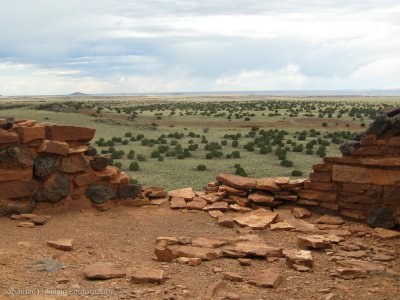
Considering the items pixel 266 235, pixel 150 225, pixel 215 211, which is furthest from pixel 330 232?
pixel 150 225

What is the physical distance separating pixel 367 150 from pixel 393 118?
1.00 meters

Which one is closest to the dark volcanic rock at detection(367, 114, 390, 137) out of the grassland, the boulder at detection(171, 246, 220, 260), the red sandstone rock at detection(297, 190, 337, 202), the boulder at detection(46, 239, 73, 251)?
the red sandstone rock at detection(297, 190, 337, 202)

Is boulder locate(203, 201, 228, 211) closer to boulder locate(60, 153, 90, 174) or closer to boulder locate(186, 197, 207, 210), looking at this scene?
boulder locate(186, 197, 207, 210)

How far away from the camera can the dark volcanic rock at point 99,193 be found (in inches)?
526

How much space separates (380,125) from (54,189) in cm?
825

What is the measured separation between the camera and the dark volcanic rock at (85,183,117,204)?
43.9ft

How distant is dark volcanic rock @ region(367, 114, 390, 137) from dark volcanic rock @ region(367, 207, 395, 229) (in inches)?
74.5

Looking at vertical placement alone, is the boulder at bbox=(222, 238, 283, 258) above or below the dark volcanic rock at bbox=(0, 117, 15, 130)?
below

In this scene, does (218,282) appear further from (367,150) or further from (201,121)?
(201,121)

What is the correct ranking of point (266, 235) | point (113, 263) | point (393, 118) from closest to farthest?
1. point (113, 263)
2. point (266, 235)
3. point (393, 118)

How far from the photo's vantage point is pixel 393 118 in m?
12.5

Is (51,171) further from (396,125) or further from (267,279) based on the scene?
(396,125)

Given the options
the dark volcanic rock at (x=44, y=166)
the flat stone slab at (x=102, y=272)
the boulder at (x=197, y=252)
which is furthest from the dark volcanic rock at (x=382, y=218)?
the dark volcanic rock at (x=44, y=166)

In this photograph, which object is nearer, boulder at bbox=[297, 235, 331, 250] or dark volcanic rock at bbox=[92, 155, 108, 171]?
boulder at bbox=[297, 235, 331, 250]
